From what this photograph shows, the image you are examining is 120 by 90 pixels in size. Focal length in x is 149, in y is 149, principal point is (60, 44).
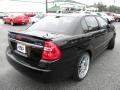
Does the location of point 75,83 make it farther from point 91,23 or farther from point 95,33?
point 91,23

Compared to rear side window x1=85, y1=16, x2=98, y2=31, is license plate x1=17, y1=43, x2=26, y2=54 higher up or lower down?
lower down

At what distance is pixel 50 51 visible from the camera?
101 inches

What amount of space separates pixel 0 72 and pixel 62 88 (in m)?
1.71

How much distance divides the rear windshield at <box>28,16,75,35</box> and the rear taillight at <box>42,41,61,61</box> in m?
0.67

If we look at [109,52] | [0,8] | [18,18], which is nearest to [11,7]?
[0,8]

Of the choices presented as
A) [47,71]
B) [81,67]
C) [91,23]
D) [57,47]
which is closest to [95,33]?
[91,23]

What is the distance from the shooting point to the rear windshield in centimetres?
324

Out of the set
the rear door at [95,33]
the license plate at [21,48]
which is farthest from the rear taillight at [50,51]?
the rear door at [95,33]

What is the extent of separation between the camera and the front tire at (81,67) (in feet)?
10.4

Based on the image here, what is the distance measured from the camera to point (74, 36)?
9.81ft

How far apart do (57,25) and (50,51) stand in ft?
3.55

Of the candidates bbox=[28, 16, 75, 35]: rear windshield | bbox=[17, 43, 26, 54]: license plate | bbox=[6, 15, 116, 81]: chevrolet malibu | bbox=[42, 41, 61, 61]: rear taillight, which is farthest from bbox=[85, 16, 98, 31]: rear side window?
bbox=[17, 43, 26, 54]: license plate

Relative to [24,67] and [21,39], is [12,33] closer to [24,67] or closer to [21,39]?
[21,39]

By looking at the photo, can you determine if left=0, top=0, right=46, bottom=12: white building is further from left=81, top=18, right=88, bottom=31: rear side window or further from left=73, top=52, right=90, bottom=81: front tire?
left=73, top=52, right=90, bottom=81: front tire
